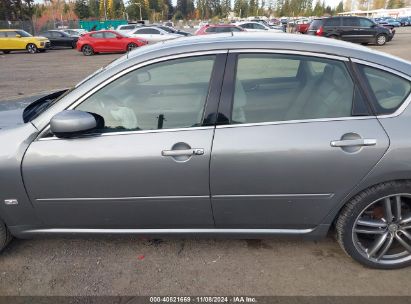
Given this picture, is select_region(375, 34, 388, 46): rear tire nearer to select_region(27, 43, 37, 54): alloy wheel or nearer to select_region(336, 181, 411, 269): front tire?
select_region(336, 181, 411, 269): front tire

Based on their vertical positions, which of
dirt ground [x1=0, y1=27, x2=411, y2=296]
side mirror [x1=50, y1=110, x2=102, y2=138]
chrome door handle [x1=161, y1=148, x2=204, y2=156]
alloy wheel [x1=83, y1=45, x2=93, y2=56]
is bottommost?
dirt ground [x1=0, y1=27, x2=411, y2=296]

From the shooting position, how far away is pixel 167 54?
7.43ft

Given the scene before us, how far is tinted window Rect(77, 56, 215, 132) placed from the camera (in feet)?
7.38

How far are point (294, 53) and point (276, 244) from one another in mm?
1521

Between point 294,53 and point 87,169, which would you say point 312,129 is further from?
point 87,169

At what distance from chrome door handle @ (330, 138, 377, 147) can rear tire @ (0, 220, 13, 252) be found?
246 cm

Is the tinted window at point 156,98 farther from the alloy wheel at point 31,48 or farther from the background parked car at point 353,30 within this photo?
the alloy wheel at point 31,48

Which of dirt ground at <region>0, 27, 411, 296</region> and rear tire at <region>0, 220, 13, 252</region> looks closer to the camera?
dirt ground at <region>0, 27, 411, 296</region>

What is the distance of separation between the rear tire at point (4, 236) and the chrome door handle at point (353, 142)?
8.07 ft

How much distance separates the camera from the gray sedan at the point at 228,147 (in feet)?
7.02

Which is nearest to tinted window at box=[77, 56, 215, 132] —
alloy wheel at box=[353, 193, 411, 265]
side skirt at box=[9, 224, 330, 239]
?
side skirt at box=[9, 224, 330, 239]

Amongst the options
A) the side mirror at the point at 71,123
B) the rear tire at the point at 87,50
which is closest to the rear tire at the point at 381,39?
the rear tire at the point at 87,50

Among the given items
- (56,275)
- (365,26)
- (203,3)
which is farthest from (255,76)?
(203,3)

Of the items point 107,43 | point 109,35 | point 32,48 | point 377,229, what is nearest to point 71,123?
point 377,229
